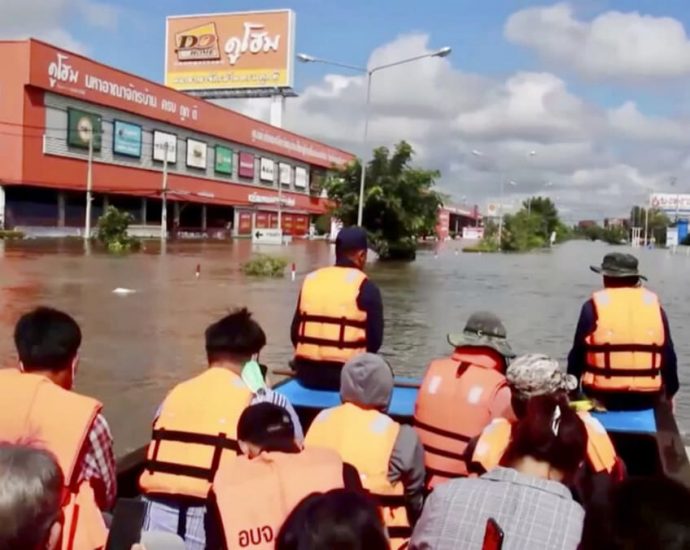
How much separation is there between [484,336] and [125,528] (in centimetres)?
216

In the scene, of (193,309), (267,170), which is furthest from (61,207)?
(193,309)

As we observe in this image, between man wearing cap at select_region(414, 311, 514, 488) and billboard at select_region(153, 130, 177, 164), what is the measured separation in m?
58.5

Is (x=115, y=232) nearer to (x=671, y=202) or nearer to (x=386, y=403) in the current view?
(x=386, y=403)

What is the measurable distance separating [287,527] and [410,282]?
25684 mm

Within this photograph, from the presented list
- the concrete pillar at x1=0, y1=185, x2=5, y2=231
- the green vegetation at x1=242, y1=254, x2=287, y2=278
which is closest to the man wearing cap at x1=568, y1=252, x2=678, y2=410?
the green vegetation at x1=242, y1=254, x2=287, y2=278

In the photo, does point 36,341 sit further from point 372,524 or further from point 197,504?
point 372,524

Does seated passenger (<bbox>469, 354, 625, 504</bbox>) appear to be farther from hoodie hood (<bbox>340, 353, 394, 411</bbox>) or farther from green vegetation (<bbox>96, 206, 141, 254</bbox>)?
green vegetation (<bbox>96, 206, 141, 254</bbox>)

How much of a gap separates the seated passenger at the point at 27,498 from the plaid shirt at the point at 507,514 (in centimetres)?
114

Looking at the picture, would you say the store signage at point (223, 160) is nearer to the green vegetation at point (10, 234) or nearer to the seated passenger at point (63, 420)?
the green vegetation at point (10, 234)

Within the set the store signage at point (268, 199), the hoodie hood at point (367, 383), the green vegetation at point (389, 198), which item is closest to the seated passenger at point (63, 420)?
the hoodie hood at point (367, 383)

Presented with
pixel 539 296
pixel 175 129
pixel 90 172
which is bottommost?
pixel 539 296

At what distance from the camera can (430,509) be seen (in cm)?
263

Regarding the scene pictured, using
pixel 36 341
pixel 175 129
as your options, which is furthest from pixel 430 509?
pixel 175 129

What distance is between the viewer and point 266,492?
2762 millimetres
